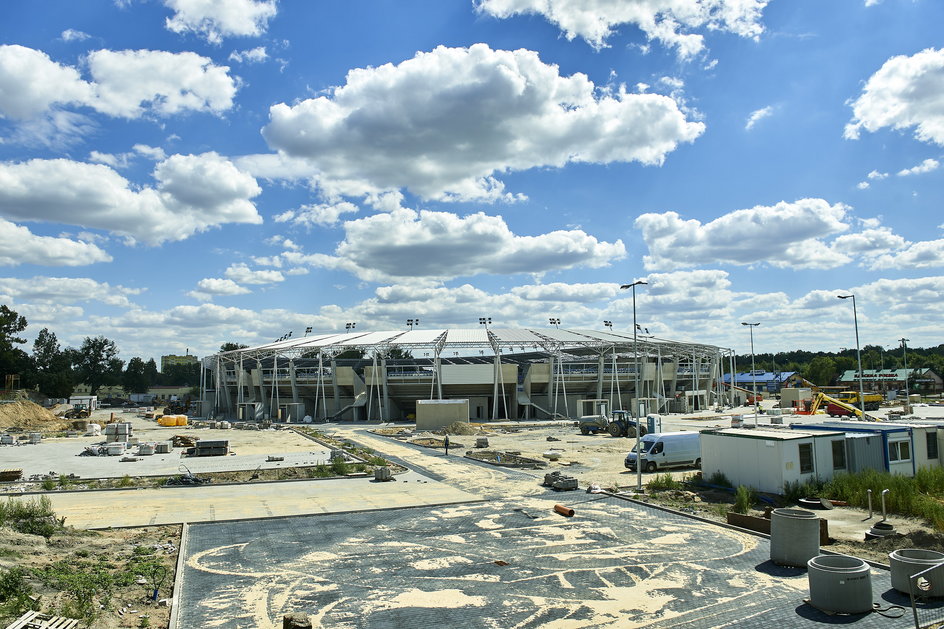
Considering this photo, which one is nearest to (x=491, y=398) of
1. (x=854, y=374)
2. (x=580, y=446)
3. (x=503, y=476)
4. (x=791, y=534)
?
(x=580, y=446)

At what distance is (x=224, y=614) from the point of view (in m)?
11.2

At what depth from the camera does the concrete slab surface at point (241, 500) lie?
19.9 meters

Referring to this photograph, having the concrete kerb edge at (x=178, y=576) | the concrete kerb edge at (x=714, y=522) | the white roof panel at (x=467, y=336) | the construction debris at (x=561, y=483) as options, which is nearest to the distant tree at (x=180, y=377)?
the white roof panel at (x=467, y=336)

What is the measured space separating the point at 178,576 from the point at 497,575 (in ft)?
22.7

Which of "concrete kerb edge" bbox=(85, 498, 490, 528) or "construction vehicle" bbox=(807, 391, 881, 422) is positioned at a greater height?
"concrete kerb edge" bbox=(85, 498, 490, 528)

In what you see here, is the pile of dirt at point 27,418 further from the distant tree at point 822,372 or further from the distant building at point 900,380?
the distant tree at point 822,372

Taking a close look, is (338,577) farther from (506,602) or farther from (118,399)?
(118,399)

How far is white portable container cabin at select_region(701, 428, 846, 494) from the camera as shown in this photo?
21.3 metres

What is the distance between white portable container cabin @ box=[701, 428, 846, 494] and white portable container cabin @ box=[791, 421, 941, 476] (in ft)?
7.65

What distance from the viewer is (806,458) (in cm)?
2175

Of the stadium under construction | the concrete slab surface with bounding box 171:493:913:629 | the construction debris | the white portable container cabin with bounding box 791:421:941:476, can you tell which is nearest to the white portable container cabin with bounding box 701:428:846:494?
the white portable container cabin with bounding box 791:421:941:476

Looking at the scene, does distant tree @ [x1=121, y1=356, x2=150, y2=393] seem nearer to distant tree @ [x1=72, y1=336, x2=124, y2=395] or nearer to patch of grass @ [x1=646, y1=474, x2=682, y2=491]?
distant tree @ [x1=72, y1=336, x2=124, y2=395]

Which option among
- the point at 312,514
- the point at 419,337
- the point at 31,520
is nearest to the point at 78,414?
the point at 419,337

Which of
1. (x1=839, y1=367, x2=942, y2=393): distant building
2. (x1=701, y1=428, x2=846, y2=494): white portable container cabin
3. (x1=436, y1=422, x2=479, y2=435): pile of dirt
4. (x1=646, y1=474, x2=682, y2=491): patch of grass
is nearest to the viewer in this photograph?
(x1=701, y1=428, x2=846, y2=494): white portable container cabin
